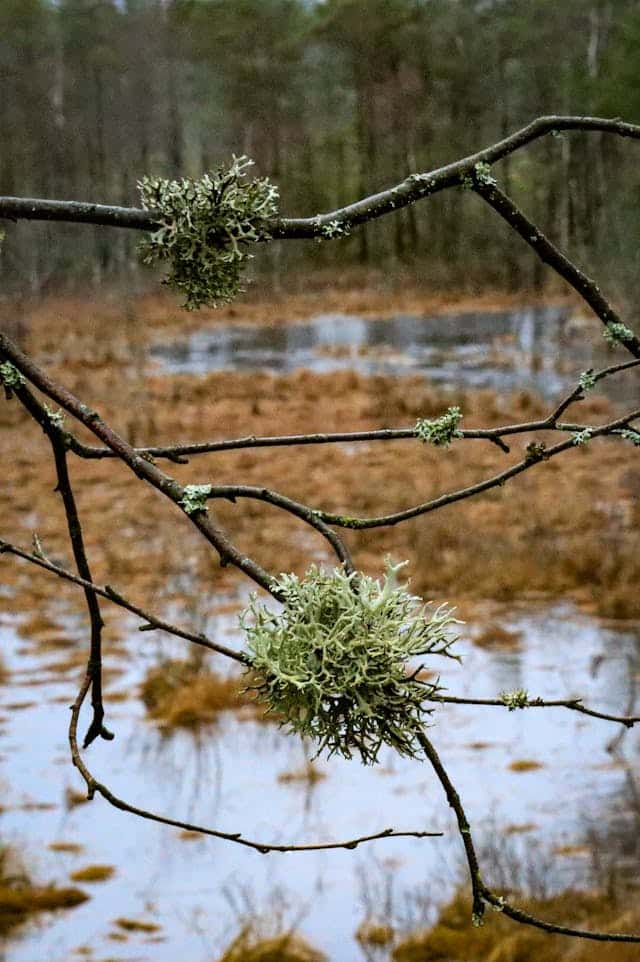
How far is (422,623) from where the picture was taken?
0.50 meters

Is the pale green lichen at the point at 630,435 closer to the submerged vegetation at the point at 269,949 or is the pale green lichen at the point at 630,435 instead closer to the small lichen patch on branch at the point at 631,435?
the small lichen patch on branch at the point at 631,435

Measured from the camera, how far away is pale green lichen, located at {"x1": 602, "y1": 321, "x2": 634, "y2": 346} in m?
0.58

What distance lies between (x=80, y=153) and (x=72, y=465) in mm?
6586

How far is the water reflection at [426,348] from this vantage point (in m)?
9.61

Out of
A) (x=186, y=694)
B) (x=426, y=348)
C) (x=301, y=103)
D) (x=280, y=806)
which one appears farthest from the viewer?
(x=301, y=103)

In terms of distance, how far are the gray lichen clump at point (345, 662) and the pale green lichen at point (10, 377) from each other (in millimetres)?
245

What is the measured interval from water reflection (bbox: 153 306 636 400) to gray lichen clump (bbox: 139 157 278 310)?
7965 mm

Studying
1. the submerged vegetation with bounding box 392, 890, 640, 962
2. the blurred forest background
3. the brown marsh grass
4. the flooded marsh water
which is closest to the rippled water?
the flooded marsh water

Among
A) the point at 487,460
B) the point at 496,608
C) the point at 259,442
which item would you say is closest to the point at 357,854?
the point at 496,608

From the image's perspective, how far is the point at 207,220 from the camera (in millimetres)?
594

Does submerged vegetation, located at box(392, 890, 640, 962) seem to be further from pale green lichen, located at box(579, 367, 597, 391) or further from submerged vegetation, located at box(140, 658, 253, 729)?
pale green lichen, located at box(579, 367, 597, 391)

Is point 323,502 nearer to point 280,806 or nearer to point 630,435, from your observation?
point 280,806

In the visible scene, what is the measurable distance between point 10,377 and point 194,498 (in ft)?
0.58

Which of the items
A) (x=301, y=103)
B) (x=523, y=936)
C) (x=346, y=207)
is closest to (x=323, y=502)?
(x=523, y=936)
